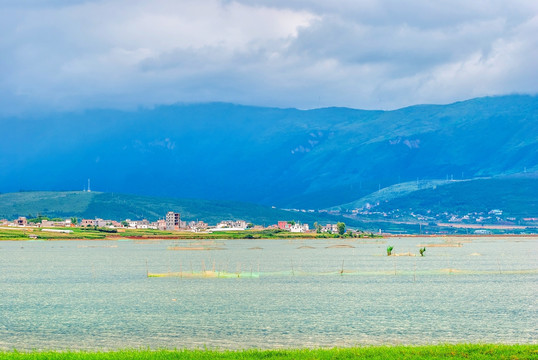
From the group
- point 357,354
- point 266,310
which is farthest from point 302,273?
point 357,354

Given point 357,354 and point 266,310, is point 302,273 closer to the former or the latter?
point 266,310

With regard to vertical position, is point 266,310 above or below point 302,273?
below

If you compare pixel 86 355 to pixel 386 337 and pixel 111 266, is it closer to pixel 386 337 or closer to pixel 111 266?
pixel 386 337

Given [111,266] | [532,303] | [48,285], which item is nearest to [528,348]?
[532,303]

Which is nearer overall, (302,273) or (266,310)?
(266,310)

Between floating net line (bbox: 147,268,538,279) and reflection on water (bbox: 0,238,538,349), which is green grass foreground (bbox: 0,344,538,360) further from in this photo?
floating net line (bbox: 147,268,538,279)

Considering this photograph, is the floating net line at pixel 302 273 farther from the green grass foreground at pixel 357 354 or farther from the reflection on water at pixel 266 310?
the green grass foreground at pixel 357 354

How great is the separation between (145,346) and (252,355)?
42.7ft

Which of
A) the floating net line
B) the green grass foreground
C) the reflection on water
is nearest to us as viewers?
the green grass foreground

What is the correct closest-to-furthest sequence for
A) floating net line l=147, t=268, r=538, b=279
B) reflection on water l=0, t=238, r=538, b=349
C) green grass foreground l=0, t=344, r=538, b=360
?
green grass foreground l=0, t=344, r=538, b=360
reflection on water l=0, t=238, r=538, b=349
floating net line l=147, t=268, r=538, b=279

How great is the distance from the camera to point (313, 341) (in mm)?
58688

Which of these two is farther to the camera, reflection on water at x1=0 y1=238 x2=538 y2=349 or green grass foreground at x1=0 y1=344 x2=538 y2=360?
reflection on water at x1=0 y1=238 x2=538 y2=349

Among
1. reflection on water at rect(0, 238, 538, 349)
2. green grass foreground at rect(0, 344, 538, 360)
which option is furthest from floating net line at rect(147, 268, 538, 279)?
green grass foreground at rect(0, 344, 538, 360)

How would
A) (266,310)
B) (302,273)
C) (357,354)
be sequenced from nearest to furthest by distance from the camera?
(357,354), (266,310), (302,273)
